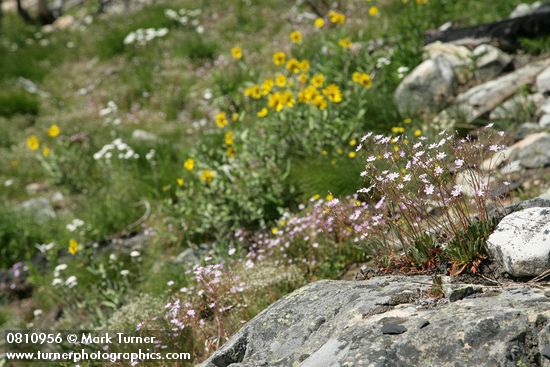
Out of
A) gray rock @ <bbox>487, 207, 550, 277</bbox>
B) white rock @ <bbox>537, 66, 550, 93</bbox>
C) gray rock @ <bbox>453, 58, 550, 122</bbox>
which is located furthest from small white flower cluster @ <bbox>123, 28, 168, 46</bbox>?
gray rock @ <bbox>487, 207, 550, 277</bbox>

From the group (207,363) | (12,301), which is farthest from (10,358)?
(207,363)

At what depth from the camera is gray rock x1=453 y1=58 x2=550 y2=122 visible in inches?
240

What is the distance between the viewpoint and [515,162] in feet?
16.5

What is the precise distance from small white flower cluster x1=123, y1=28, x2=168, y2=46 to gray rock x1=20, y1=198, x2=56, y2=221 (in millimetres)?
5522

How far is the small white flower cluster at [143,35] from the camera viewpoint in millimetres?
12466

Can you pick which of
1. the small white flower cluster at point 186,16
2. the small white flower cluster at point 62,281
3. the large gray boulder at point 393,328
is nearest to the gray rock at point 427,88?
the large gray boulder at point 393,328

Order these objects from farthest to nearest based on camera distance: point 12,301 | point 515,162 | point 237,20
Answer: point 237,20 < point 12,301 < point 515,162

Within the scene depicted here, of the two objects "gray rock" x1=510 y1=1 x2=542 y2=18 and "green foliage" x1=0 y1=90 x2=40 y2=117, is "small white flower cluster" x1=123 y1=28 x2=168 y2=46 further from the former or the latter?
"gray rock" x1=510 y1=1 x2=542 y2=18

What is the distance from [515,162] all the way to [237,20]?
8.61 metres

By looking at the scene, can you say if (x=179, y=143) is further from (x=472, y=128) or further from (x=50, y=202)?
(x=472, y=128)

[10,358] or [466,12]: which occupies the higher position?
[466,12]

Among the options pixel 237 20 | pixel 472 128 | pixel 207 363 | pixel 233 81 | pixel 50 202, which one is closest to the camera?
pixel 207 363

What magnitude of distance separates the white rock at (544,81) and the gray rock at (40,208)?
20.5 feet

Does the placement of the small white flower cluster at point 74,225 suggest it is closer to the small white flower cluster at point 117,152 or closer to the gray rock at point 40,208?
the gray rock at point 40,208
